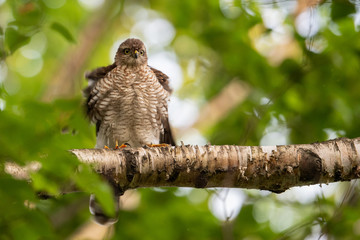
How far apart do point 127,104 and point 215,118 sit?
204 centimetres

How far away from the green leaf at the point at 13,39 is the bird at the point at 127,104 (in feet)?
5.46

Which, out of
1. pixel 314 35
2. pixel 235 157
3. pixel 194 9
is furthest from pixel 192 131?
pixel 235 157

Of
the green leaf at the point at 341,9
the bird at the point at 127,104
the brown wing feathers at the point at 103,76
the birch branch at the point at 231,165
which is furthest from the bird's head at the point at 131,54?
the green leaf at the point at 341,9

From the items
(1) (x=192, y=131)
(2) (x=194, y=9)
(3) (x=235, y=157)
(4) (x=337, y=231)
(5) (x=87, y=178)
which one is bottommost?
(5) (x=87, y=178)

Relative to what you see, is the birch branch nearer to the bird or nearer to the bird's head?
the bird

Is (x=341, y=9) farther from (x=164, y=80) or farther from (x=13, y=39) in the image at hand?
(x=13, y=39)

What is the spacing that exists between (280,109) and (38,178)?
3.18 meters

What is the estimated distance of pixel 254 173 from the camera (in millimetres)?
3057

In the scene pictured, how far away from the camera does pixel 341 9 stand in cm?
331

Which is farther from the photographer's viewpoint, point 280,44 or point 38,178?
point 280,44

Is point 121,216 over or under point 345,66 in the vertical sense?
under

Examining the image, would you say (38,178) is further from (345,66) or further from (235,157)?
(345,66)

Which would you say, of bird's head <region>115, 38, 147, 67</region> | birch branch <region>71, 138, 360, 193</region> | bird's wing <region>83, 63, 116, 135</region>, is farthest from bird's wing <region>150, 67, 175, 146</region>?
birch branch <region>71, 138, 360, 193</region>

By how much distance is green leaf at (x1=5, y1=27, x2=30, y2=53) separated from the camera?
272 centimetres
